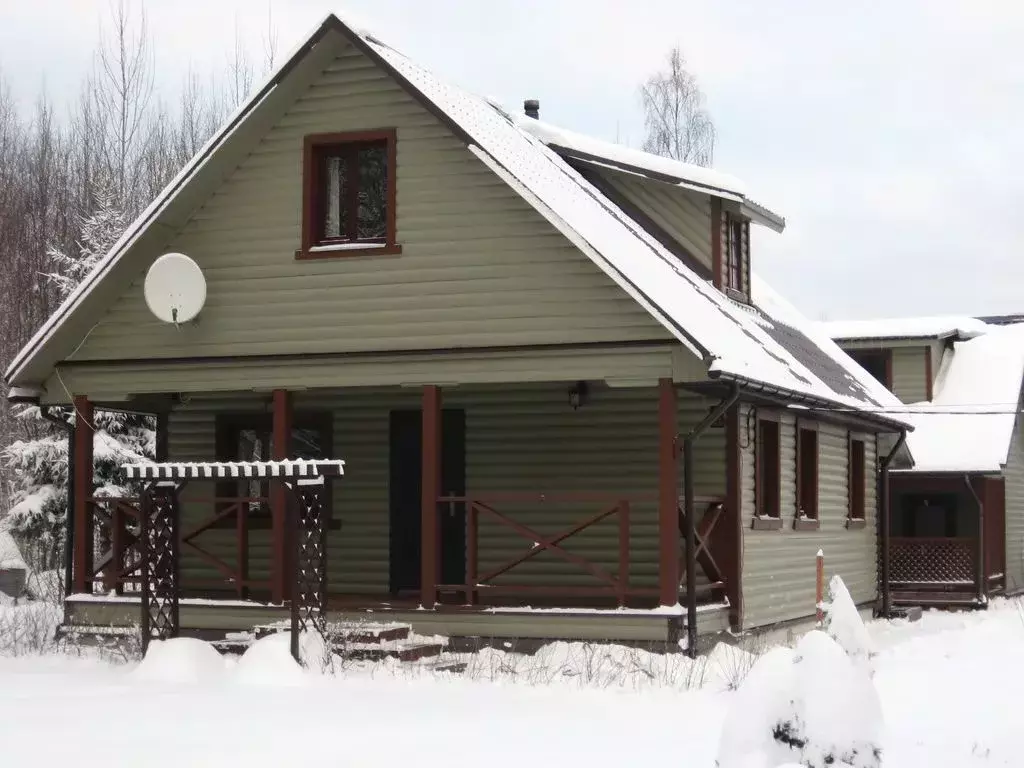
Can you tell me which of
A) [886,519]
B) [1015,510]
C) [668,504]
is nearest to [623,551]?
[668,504]

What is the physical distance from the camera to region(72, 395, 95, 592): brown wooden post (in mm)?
16688

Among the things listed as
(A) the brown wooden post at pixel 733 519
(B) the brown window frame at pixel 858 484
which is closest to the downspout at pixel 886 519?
(B) the brown window frame at pixel 858 484

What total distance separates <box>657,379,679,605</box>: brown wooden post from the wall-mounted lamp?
2.62 m

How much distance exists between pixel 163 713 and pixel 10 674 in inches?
121

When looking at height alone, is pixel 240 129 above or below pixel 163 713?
above

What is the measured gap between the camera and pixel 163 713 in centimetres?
1160

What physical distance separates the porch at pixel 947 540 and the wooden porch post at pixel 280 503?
536 inches

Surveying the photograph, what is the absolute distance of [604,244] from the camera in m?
14.9

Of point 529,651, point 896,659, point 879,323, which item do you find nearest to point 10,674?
point 529,651

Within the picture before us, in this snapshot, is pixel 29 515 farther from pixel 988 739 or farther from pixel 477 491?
pixel 988 739

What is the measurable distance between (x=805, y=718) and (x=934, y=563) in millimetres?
20248

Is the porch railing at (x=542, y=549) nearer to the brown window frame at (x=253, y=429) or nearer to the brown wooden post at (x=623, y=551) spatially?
the brown wooden post at (x=623, y=551)

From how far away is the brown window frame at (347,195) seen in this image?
15922 mm

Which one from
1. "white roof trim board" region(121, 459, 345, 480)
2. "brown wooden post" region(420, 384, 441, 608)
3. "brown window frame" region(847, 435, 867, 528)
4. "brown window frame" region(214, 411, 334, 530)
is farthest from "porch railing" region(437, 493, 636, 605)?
"brown window frame" region(847, 435, 867, 528)
